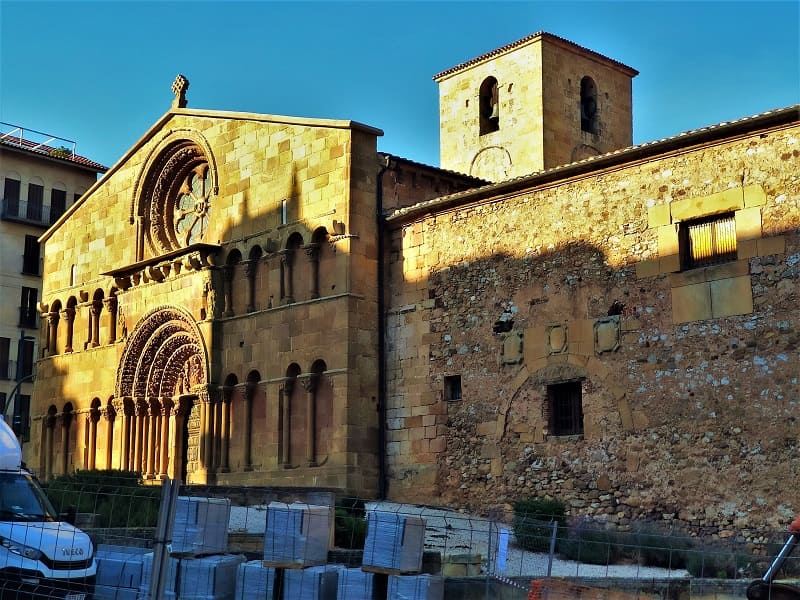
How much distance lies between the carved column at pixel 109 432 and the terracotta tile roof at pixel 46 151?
18.2m

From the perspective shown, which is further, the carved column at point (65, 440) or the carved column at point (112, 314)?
the carved column at point (65, 440)

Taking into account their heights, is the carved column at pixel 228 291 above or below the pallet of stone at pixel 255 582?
above

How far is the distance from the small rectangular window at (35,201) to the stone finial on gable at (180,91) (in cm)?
1704

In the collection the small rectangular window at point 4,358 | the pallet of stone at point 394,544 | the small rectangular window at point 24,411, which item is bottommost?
the pallet of stone at point 394,544

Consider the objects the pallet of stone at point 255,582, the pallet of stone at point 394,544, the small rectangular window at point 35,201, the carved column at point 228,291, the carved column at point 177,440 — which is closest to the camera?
the pallet of stone at point 394,544

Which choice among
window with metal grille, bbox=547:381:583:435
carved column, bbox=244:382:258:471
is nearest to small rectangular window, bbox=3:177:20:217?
carved column, bbox=244:382:258:471

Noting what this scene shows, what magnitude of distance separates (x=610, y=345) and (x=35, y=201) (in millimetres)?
30640

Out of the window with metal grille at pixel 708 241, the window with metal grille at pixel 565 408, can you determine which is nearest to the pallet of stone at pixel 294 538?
the window with metal grille at pixel 565 408

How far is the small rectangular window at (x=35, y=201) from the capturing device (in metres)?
44.8

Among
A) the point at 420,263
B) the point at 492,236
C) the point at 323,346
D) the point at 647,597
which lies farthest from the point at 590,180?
the point at 647,597

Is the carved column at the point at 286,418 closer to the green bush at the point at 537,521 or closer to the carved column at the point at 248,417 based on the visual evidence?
the carved column at the point at 248,417

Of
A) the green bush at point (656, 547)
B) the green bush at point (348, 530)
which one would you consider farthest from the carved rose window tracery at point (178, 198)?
the green bush at point (656, 547)

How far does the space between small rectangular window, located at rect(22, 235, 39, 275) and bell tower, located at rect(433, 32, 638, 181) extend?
18.2 m

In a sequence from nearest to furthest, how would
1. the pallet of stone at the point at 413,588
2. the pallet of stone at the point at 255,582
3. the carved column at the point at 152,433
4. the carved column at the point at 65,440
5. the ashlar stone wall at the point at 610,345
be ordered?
1. the pallet of stone at the point at 413,588
2. the pallet of stone at the point at 255,582
3. the ashlar stone wall at the point at 610,345
4. the carved column at the point at 152,433
5. the carved column at the point at 65,440
